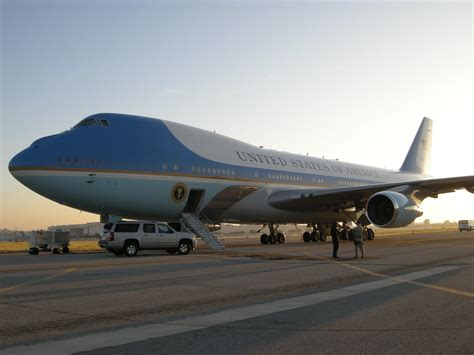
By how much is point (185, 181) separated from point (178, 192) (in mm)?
647

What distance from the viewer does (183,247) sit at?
70.4 ft

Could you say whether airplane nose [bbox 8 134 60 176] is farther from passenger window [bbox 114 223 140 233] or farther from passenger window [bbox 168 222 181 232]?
passenger window [bbox 168 222 181 232]

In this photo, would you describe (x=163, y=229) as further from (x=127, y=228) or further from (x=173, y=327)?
(x=173, y=327)

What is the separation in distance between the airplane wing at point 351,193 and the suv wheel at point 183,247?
716 centimetres

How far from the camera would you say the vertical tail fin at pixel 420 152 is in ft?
148

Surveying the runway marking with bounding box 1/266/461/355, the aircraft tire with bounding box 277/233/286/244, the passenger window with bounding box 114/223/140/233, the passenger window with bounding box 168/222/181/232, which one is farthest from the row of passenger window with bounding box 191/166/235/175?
the runway marking with bounding box 1/266/461/355

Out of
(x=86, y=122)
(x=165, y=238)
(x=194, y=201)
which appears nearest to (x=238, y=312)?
(x=165, y=238)

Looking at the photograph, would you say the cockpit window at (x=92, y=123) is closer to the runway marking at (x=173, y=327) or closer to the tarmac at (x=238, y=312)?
the tarmac at (x=238, y=312)

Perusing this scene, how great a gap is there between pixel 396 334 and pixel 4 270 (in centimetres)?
1174

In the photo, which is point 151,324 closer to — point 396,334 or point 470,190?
point 396,334

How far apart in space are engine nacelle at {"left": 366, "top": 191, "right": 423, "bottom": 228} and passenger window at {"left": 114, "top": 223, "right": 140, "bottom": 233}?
11.3 meters

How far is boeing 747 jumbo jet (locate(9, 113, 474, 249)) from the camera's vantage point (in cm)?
1953

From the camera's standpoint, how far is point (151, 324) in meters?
6.35

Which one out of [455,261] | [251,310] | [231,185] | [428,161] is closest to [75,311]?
[251,310]
